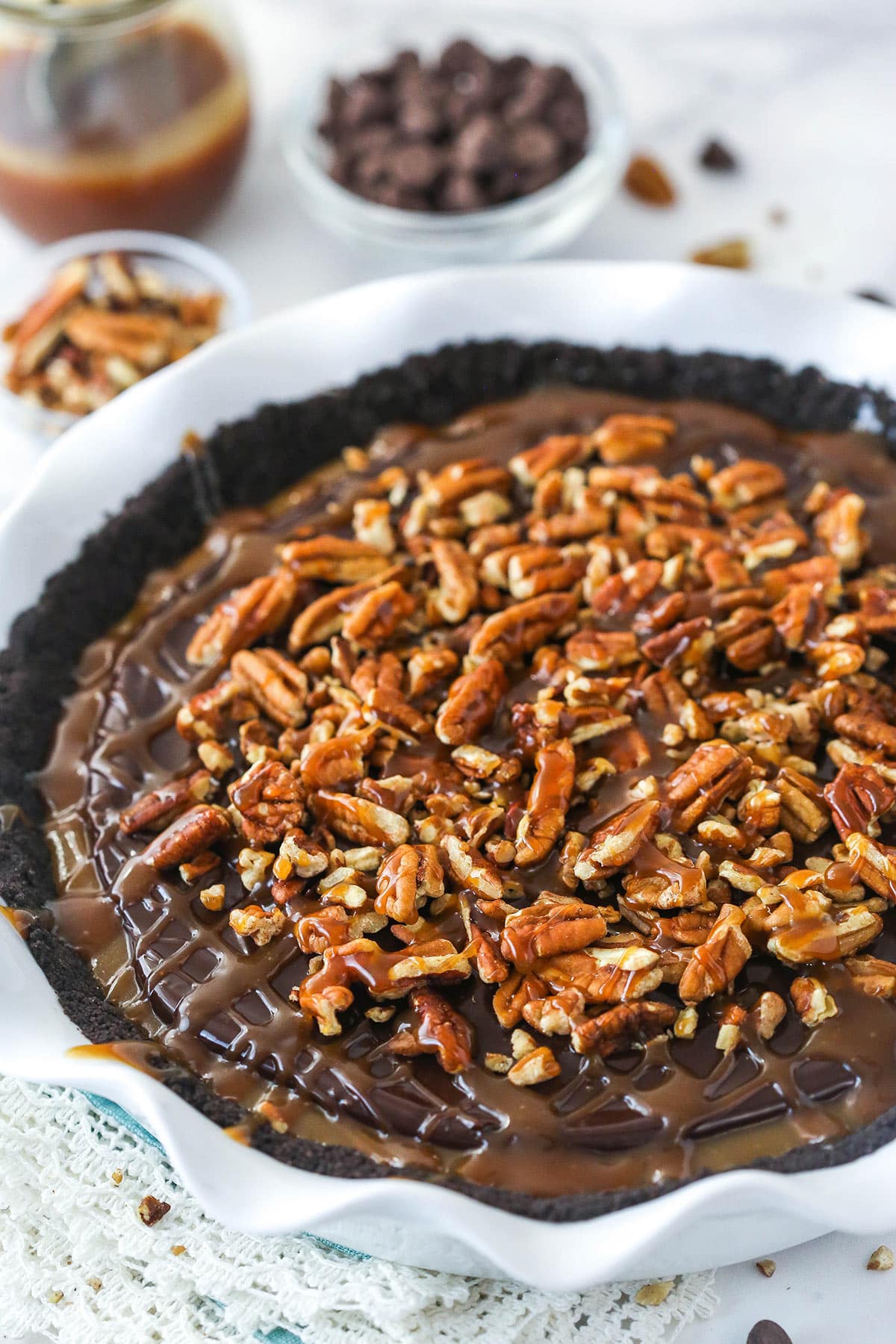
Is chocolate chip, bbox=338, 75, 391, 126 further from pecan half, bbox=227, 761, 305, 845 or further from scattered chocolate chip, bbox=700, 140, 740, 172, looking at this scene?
pecan half, bbox=227, 761, 305, 845

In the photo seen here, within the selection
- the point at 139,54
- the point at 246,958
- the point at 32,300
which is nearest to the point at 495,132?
the point at 139,54

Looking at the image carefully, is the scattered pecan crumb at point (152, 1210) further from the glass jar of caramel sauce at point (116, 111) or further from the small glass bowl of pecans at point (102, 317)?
the glass jar of caramel sauce at point (116, 111)

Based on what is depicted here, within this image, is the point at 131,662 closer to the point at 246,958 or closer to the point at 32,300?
the point at 246,958

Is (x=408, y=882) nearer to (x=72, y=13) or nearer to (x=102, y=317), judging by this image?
(x=102, y=317)

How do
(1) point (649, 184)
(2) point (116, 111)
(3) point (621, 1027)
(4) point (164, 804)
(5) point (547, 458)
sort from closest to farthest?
(3) point (621, 1027) < (4) point (164, 804) < (5) point (547, 458) < (2) point (116, 111) < (1) point (649, 184)

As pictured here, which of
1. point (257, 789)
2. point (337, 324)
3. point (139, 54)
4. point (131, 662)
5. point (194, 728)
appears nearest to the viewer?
point (257, 789)

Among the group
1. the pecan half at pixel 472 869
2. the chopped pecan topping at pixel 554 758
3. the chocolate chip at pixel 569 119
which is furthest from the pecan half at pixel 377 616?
the chocolate chip at pixel 569 119

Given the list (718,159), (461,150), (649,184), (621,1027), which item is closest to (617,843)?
(621,1027)
